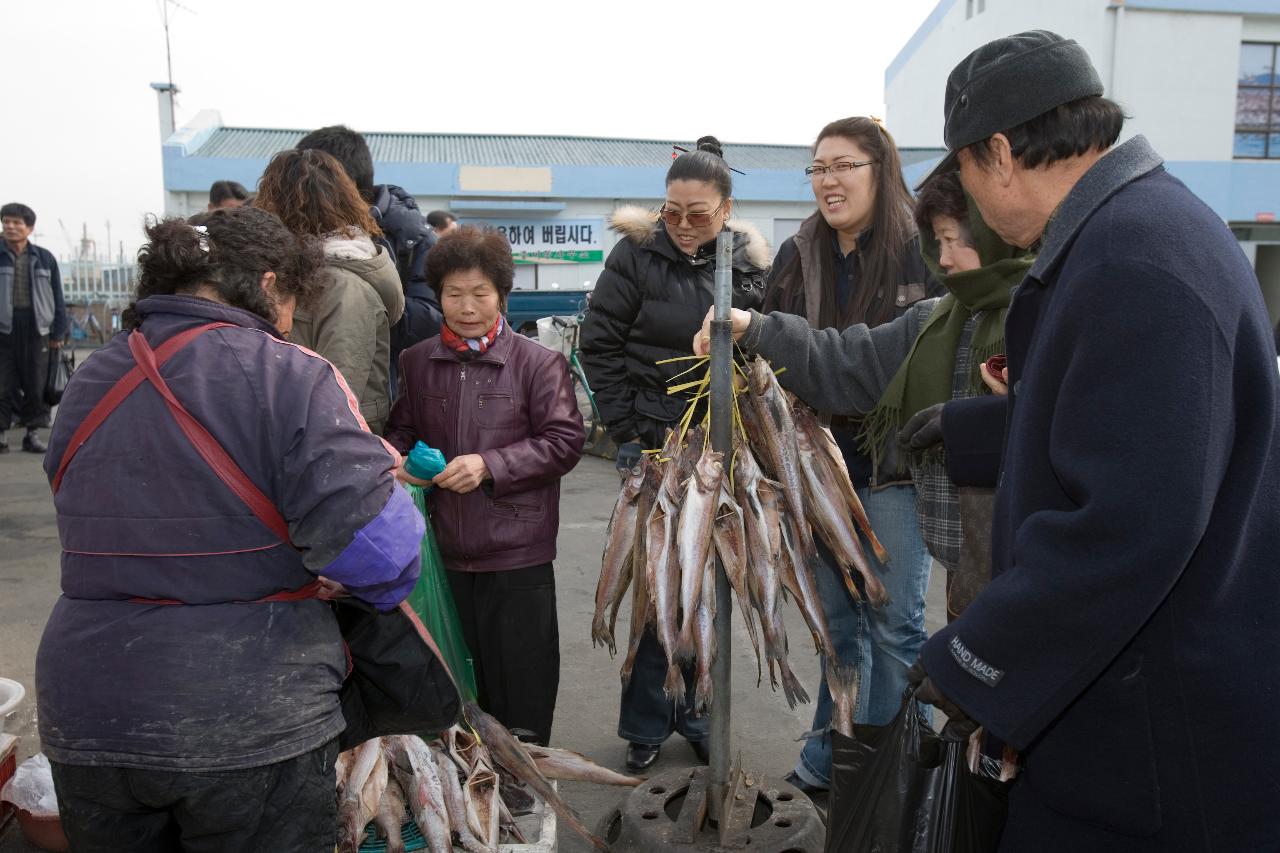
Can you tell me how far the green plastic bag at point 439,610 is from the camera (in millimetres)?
3229

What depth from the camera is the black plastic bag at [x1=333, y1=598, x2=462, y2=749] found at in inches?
86.0

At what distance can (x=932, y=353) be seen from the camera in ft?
8.95

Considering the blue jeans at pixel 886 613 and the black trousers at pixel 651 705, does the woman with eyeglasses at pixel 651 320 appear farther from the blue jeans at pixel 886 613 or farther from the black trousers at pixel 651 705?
the blue jeans at pixel 886 613

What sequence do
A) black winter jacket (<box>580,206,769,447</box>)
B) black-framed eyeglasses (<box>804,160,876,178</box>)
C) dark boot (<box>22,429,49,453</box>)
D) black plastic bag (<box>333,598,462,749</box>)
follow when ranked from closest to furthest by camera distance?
black plastic bag (<box>333,598,462,749</box>) → black-framed eyeglasses (<box>804,160,876,178</box>) → black winter jacket (<box>580,206,769,447</box>) → dark boot (<box>22,429,49,453</box>)

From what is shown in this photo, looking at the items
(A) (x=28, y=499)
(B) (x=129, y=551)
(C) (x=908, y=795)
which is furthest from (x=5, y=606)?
(C) (x=908, y=795)

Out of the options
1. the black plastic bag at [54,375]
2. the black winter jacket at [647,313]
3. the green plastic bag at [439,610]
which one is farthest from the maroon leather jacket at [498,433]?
the black plastic bag at [54,375]

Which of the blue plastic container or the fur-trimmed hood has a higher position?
the fur-trimmed hood

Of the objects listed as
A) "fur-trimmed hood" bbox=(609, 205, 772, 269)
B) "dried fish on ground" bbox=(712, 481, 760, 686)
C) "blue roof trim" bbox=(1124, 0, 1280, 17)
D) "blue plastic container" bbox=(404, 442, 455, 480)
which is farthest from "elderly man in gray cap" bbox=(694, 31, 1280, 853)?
"blue roof trim" bbox=(1124, 0, 1280, 17)

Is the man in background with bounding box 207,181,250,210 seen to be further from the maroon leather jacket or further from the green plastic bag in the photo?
the green plastic bag

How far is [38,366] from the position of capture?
9352mm

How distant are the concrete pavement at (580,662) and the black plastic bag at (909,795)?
1.55 m

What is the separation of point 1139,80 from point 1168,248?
21803 mm

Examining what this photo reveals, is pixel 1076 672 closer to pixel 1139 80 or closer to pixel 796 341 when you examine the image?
pixel 796 341

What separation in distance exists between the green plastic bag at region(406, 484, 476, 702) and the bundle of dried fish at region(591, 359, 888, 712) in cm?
67
